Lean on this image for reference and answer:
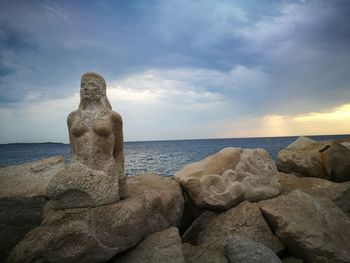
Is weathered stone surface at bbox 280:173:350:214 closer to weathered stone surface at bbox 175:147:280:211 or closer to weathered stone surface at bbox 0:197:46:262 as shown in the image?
weathered stone surface at bbox 175:147:280:211

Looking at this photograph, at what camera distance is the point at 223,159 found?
7.11 meters

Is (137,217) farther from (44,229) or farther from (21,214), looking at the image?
(21,214)

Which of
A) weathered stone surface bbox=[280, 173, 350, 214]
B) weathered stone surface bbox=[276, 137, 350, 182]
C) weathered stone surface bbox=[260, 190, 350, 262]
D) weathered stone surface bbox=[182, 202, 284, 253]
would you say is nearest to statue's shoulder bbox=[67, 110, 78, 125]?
weathered stone surface bbox=[182, 202, 284, 253]

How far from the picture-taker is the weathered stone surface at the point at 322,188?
7090 mm

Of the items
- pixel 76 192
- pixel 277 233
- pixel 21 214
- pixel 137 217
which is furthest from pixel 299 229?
pixel 21 214

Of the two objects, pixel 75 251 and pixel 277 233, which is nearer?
pixel 75 251

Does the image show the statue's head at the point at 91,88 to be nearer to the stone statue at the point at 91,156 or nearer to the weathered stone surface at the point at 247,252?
the stone statue at the point at 91,156

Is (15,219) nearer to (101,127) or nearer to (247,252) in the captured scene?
(101,127)

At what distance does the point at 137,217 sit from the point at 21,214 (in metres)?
2.31

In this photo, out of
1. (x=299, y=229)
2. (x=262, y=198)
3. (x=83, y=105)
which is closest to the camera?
(x=83, y=105)

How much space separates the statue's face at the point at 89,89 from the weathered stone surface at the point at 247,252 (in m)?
3.61

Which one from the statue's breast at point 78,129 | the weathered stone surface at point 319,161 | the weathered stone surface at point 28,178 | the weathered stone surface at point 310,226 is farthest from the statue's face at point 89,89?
the weathered stone surface at point 319,161

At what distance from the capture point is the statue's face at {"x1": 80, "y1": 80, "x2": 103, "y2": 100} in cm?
493

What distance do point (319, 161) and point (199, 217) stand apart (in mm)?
4501
